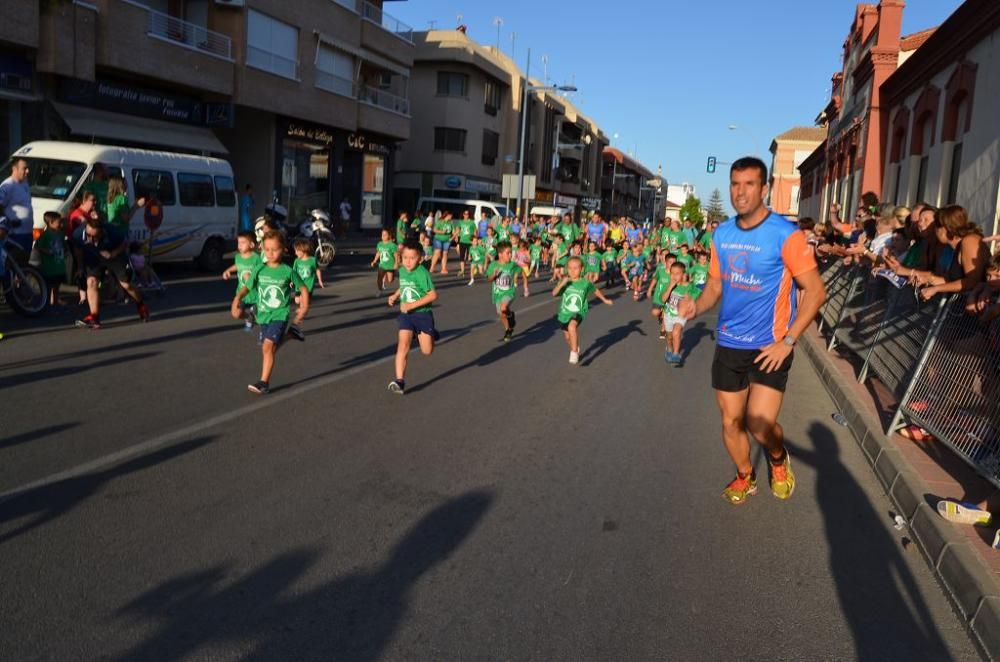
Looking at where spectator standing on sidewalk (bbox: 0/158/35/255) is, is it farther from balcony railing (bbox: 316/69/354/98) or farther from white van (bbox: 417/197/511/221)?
balcony railing (bbox: 316/69/354/98)

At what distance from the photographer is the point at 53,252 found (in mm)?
12156

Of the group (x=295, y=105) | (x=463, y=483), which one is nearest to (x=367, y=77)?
(x=295, y=105)

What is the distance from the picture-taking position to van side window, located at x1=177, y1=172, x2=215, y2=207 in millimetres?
17469

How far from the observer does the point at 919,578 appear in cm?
446

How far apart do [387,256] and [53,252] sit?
5.84 meters

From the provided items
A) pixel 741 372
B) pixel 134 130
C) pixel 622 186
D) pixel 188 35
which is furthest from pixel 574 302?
pixel 622 186

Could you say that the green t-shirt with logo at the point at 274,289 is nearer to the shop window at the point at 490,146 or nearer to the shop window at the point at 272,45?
the shop window at the point at 272,45

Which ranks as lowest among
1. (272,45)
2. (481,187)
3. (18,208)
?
(18,208)

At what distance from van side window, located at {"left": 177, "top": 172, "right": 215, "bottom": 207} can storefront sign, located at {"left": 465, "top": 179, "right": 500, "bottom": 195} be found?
32.6 m

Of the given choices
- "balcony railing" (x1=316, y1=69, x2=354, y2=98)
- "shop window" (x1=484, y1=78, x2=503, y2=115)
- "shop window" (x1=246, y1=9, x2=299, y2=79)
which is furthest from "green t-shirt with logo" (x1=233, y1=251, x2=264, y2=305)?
"shop window" (x1=484, y1=78, x2=503, y2=115)

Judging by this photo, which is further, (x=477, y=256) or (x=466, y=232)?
(x=466, y=232)

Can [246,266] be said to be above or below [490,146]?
below

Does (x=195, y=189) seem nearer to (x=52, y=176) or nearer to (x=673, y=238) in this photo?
(x=52, y=176)

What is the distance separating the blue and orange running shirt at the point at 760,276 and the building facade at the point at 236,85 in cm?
1938
